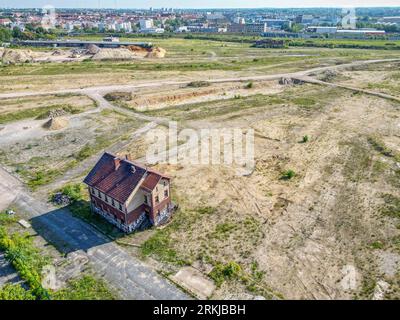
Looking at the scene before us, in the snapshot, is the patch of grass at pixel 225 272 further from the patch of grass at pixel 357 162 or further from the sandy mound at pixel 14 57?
the sandy mound at pixel 14 57

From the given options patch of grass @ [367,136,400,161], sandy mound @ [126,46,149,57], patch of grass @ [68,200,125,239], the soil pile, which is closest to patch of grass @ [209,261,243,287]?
patch of grass @ [68,200,125,239]

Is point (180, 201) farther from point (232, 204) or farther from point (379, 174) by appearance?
point (379, 174)

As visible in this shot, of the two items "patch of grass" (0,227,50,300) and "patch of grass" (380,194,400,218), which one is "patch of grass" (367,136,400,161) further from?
"patch of grass" (0,227,50,300)

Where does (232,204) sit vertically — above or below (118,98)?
below

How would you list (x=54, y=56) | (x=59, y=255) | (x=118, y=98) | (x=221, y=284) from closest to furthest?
(x=221, y=284) → (x=59, y=255) → (x=118, y=98) → (x=54, y=56)

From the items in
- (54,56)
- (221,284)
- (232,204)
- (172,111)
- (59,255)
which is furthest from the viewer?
(54,56)

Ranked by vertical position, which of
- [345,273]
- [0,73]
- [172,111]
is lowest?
[345,273]

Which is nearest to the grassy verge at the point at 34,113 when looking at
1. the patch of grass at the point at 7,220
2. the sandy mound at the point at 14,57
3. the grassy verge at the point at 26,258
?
the patch of grass at the point at 7,220

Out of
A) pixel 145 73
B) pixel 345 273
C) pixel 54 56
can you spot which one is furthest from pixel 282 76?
pixel 54 56
